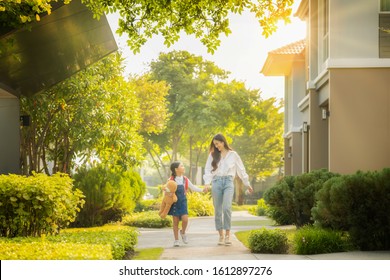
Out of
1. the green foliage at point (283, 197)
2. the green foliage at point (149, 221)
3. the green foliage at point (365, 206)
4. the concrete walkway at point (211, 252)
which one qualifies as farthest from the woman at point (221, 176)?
the green foliage at point (149, 221)

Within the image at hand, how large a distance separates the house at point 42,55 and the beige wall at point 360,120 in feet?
12.3

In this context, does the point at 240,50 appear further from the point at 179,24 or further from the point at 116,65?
the point at 116,65

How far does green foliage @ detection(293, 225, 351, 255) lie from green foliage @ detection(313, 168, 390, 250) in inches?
6.9

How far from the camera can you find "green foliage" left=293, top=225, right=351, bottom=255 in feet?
28.8

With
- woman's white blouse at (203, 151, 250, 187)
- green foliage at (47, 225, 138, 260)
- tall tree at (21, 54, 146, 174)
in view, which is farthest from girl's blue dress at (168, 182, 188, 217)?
tall tree at (21, 54, 146, 174)

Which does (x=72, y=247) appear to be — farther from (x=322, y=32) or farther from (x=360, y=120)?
(x=322, y=32)

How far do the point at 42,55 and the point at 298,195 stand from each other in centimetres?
465

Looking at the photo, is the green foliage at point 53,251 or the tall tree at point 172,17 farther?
the tall tree at point 172,17

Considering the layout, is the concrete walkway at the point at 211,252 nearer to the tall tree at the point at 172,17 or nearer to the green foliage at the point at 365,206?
the green foliage at the point at 365,206

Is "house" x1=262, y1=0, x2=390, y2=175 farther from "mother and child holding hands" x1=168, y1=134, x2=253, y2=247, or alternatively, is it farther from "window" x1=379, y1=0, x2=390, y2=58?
"mother and child holding hands" x1=168, y1=134, x2=253, y2=247

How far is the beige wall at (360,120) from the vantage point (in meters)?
11.8

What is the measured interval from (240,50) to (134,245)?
2926 millimetres

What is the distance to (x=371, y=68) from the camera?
464 inches

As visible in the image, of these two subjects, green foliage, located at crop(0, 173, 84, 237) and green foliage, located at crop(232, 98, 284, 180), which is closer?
green foliage, located at crop(0, 173, 84, 237)
